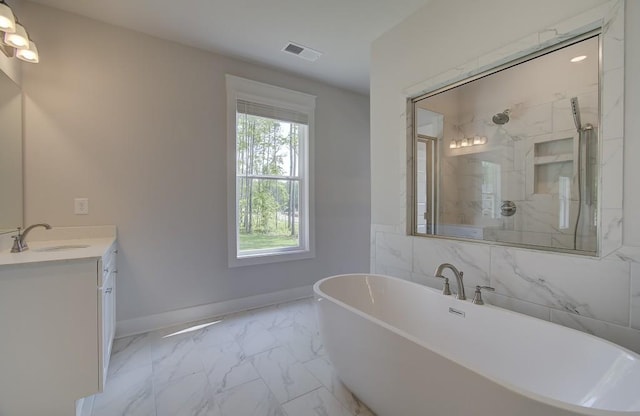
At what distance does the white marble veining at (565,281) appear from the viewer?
4.19ft

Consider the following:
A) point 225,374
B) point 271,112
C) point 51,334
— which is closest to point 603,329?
point 225,374

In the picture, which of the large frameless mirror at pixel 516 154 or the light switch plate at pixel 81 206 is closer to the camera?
the large frameless mirror at pixel 516 154

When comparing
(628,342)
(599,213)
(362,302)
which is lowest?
(362,302)

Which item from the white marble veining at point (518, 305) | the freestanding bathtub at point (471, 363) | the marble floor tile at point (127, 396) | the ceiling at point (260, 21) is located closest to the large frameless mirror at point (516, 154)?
the white marble veining at point (518, 305)

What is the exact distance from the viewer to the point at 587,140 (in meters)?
1.59

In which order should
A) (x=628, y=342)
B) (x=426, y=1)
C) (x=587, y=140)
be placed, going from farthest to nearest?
(x=426, y=1) → (x=587, y=140) → (x=628, y=342)

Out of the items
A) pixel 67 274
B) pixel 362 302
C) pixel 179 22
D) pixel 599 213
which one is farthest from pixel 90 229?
pixel 599 213

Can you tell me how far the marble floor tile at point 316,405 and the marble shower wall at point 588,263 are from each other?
114 centimetres

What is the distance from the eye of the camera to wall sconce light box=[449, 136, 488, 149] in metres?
2.29

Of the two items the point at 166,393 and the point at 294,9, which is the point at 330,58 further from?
the point at 166,393

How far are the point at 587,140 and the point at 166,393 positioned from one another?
9.54ft

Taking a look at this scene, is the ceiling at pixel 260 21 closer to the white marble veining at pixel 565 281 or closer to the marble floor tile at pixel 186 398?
the white marble veining at pixel 565 281

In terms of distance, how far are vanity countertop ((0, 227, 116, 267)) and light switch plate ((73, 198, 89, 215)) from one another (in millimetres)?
132

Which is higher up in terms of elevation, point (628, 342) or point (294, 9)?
point (294, 9)
